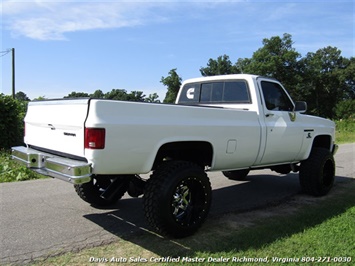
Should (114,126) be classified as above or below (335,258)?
above

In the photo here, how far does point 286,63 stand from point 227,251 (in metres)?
63.5

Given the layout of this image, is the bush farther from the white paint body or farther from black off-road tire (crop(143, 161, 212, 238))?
black off-road tire (crop(143, 161, 212, 238))

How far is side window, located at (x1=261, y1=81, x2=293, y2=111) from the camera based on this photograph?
5586 millimetres

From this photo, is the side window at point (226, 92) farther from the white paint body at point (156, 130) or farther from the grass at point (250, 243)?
the grass at point (250, 243)

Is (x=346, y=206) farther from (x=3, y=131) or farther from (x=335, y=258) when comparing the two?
(x=3, y=131)

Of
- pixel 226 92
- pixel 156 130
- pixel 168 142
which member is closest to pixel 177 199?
pixel 168 142

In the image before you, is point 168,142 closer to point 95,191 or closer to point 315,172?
point 95,191

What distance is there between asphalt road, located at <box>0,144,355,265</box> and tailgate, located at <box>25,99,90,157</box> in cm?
103

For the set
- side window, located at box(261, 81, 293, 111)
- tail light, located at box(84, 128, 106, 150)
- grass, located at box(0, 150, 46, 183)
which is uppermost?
side window, located at box(261, 81, 293, 111)

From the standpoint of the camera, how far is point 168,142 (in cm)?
404

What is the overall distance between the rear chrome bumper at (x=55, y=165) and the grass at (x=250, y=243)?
2.79 ft

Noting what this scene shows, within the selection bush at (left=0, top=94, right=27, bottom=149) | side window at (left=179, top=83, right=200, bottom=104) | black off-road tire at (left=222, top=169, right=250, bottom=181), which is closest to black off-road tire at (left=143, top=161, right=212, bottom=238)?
side window at (left=179, top=83, right=200, bottom=104)

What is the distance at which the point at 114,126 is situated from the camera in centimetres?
356

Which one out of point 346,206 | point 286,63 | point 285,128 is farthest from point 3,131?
point 286,63
